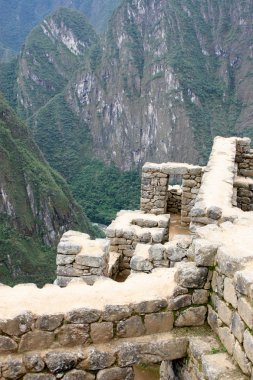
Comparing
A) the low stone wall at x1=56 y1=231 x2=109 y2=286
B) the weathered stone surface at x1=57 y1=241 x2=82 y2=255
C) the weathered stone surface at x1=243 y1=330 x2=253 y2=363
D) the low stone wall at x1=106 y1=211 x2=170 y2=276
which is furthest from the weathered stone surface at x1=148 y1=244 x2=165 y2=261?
the weathered stone surface at x1=243 y1=330 x2=253 y2=363

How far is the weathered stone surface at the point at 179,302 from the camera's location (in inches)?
177

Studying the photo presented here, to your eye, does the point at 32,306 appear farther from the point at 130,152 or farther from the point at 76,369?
the point at 130,152

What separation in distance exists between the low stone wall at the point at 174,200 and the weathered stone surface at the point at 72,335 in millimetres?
8462

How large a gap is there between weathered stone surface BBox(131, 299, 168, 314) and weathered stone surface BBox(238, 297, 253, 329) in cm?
77

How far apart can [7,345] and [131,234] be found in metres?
5.11

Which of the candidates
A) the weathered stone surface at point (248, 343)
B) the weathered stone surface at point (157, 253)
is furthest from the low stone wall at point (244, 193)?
the weathered stone surface at point (248, 343)

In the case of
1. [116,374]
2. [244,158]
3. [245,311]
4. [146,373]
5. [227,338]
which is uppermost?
[244,158]

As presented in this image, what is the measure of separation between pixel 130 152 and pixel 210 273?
491 feet

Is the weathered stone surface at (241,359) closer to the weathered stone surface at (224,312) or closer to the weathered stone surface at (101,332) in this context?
the weathered stone surface at (224,312)

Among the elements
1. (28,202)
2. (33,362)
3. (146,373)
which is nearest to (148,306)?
(33,362)

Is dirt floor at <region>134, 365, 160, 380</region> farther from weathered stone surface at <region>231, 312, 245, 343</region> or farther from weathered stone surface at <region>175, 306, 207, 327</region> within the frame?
weathered stone surface at <region>231, 312, 245, 343</region>

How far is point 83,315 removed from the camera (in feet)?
13.9

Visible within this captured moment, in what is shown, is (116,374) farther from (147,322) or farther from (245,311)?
(245,311)

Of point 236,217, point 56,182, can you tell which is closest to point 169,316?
point 236,217
